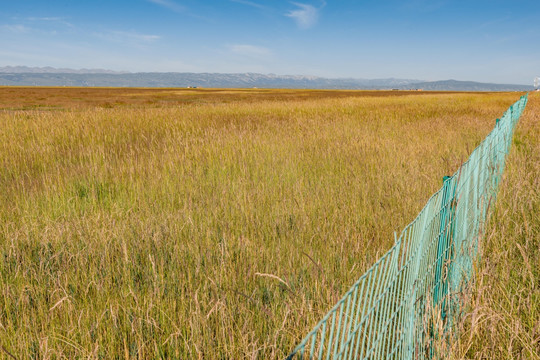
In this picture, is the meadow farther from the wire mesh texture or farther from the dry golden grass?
the wire mesh texture

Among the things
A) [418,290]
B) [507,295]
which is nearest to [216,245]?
Answer: [418,290]

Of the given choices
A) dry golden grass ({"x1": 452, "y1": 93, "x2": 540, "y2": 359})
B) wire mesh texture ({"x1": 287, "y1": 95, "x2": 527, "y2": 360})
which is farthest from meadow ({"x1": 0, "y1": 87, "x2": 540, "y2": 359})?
wire mesh texture ({"x1": 287, "y1": 95, "x2": 527, "y2": 360})

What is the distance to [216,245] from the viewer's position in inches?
103

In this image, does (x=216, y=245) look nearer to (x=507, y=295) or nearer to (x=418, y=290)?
(x=418, y=290)

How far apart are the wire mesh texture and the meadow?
14 cm

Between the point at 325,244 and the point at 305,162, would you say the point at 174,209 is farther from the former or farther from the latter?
the point at 305,162

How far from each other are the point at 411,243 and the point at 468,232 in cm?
163

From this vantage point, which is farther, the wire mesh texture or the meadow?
the meadow

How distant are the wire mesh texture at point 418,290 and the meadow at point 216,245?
0.47ft

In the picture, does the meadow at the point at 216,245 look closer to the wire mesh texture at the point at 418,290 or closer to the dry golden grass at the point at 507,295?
the dry golden grass at the point at 507,295

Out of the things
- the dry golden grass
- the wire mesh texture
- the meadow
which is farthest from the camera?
the meadow

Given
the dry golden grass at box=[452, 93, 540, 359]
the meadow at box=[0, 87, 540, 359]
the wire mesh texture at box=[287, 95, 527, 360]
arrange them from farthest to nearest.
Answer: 1. the meadow at box=[0, 87, 540, 359]
2. the dry golden grass at box=[452, 93, 540, 359]
3. the wire mesh texture at box=[287, 95, 527, 360]

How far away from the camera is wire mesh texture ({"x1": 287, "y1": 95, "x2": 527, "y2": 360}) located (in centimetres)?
125

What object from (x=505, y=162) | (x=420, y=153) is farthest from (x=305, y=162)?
(x=505, y=162)
